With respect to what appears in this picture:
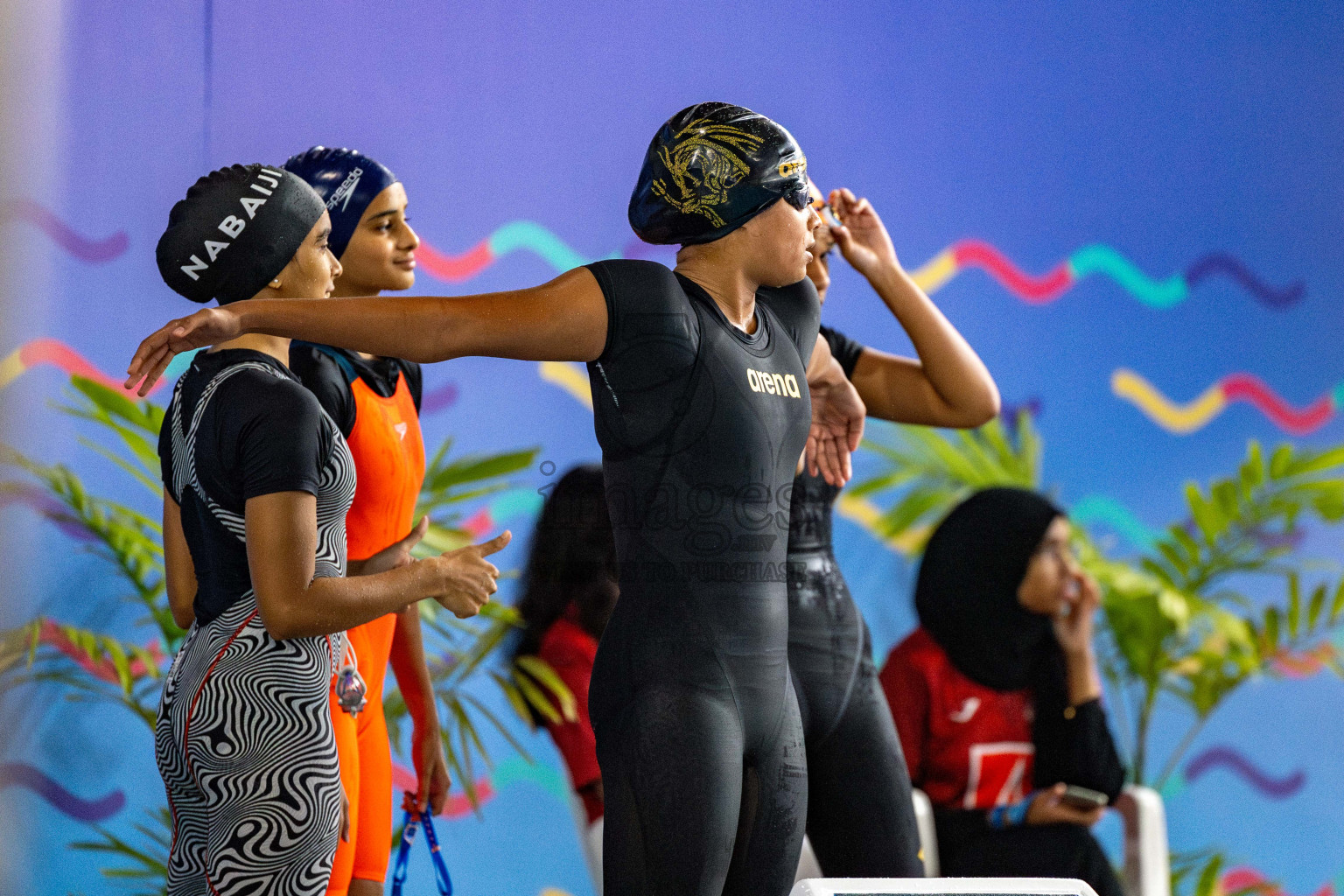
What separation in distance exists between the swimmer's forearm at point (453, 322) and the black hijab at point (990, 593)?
227 cm

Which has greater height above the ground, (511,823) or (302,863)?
(302,863)

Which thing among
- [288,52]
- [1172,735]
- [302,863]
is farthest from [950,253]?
[302,863]

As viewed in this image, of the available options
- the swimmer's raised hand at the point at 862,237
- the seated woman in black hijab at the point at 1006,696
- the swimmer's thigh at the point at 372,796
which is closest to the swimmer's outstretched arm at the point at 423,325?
the swimmer's thigh at the point at 372,796

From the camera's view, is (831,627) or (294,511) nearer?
(294,511)

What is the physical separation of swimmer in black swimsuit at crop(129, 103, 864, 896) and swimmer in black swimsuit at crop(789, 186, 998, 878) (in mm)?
379

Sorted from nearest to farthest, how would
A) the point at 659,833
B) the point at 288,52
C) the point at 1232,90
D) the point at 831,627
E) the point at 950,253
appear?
the point at 659,833 → the point at 831,627 → the point at 288,52 → the point at 950,253 → the point at 1232,90

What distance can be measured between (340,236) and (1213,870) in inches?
140

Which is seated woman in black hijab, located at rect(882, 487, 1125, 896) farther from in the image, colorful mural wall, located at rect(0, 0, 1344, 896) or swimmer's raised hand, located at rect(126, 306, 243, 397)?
swimmer's raised hand, located at rect(126, 306, 243, 397)

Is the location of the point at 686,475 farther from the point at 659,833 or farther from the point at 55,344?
the point at 55,344

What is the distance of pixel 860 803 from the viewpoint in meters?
2.20

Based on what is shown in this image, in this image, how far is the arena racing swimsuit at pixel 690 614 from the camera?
1.64 m

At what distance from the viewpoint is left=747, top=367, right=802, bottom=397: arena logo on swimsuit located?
178 cm

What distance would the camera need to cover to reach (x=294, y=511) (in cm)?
171

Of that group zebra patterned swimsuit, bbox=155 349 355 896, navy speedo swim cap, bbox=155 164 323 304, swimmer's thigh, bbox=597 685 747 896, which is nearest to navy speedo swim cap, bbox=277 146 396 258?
navy speedo swim cap, bbox=155 164 323 304
